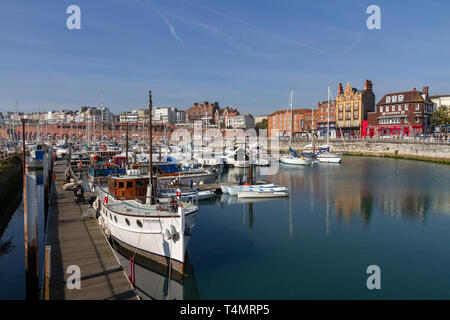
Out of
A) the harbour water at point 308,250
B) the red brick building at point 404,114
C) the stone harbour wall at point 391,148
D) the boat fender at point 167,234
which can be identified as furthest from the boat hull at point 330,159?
the boat fender at point 167,234

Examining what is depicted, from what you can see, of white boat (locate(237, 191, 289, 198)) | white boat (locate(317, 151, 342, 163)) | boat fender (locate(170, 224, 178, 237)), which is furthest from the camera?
white boat (locate(317, 151, 342, 163))

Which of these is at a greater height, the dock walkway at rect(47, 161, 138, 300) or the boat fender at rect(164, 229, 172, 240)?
the boat fender at rect(164, 229, 172, 240)

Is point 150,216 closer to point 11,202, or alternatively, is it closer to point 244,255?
point 244,255

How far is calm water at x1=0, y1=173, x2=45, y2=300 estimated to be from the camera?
14812 millimetres

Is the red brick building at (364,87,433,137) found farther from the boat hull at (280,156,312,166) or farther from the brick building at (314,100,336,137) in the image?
the boat hull at (280,156,312,166)

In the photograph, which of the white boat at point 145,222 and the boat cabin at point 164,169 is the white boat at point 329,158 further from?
the white boat at point 145,222

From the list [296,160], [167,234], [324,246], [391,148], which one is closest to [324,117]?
[391,148]

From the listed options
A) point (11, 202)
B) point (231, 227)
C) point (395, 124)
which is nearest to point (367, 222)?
point (231, 227)

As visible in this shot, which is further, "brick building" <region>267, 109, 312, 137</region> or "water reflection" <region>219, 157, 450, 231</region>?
"brick building" <region>267, 109, 312, 137</region>

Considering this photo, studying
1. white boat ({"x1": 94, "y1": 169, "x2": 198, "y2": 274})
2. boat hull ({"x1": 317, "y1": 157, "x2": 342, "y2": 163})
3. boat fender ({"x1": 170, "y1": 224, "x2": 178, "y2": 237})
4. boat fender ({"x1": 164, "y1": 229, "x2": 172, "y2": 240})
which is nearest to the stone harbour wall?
boat hull ({"x1": 317, "y1": 157, "x2": 342, "y2": 163})

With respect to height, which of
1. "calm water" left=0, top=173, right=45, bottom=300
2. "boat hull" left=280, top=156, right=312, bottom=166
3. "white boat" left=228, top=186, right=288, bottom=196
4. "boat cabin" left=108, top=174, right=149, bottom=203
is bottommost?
"calm water" left=0, top=173, right=45, bottom=300

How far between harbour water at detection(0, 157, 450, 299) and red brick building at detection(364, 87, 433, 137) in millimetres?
59169

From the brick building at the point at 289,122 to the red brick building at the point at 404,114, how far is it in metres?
27.9
